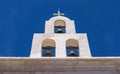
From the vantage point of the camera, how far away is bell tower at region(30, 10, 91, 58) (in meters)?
11.3

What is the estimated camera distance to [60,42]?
11758 millimetres

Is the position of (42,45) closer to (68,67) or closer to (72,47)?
(72,47)

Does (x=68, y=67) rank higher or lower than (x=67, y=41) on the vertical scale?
lower

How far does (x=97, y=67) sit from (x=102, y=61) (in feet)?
0.77

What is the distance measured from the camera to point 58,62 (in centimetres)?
988

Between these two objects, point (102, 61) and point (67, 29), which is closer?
point (102, 61)

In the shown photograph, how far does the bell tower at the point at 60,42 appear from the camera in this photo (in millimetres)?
11328

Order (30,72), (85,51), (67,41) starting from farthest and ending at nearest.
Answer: (67,41) < (85,51) < (30,72)

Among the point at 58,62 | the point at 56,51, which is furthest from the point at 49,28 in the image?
the point at 58,62

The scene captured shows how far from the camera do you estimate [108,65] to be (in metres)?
9.93

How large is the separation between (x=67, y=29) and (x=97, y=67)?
311 centimetres

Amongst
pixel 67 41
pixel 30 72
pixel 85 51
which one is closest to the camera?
pixel 30 72

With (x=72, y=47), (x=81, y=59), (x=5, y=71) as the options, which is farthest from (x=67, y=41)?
(x=5, y=71)

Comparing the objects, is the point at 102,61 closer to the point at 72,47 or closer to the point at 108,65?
the point at 108,65
